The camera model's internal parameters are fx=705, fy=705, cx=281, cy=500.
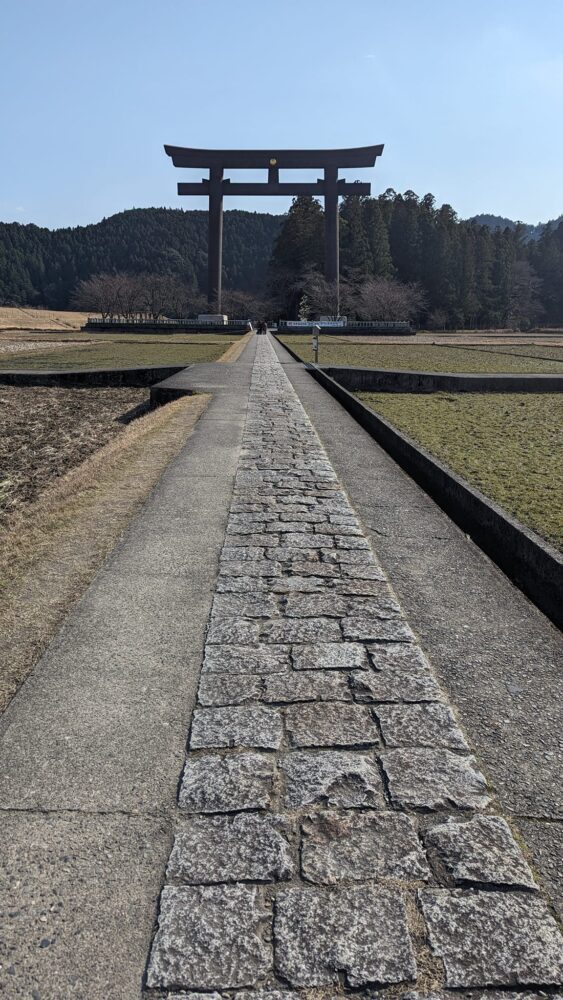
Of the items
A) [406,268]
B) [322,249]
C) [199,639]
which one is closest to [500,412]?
[199,639]

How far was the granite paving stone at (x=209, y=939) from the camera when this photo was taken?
1.43m

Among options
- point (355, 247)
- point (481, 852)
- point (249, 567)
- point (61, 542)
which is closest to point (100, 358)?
point (61, 542)

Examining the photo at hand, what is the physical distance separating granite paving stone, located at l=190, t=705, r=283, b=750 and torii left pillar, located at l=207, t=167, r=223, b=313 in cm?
5030

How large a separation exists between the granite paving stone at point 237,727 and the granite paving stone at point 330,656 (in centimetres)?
36

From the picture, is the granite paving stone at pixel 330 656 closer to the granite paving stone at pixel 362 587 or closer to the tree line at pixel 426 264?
the granite paving stone at pixel 362 587

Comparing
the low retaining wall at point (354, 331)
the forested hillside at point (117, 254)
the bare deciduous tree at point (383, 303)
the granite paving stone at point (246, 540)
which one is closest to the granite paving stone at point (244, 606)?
the granite paving stone at point (246, 540)

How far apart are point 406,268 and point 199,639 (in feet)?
277

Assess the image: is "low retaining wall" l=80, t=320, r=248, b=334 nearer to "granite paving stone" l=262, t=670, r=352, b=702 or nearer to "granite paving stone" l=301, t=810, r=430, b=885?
"granite paving stone" l=262, t=670, r=352, b=702

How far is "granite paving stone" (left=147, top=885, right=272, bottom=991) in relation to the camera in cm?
143

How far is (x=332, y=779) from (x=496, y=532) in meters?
2.74

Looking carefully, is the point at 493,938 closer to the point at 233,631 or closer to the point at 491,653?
the point at 491,653

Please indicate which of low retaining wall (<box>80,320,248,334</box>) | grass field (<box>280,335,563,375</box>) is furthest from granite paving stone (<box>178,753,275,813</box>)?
low retaining wall (<box>80,320,248,334</box>)

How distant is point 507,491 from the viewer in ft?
17.3

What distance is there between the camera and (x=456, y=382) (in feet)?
47.2
